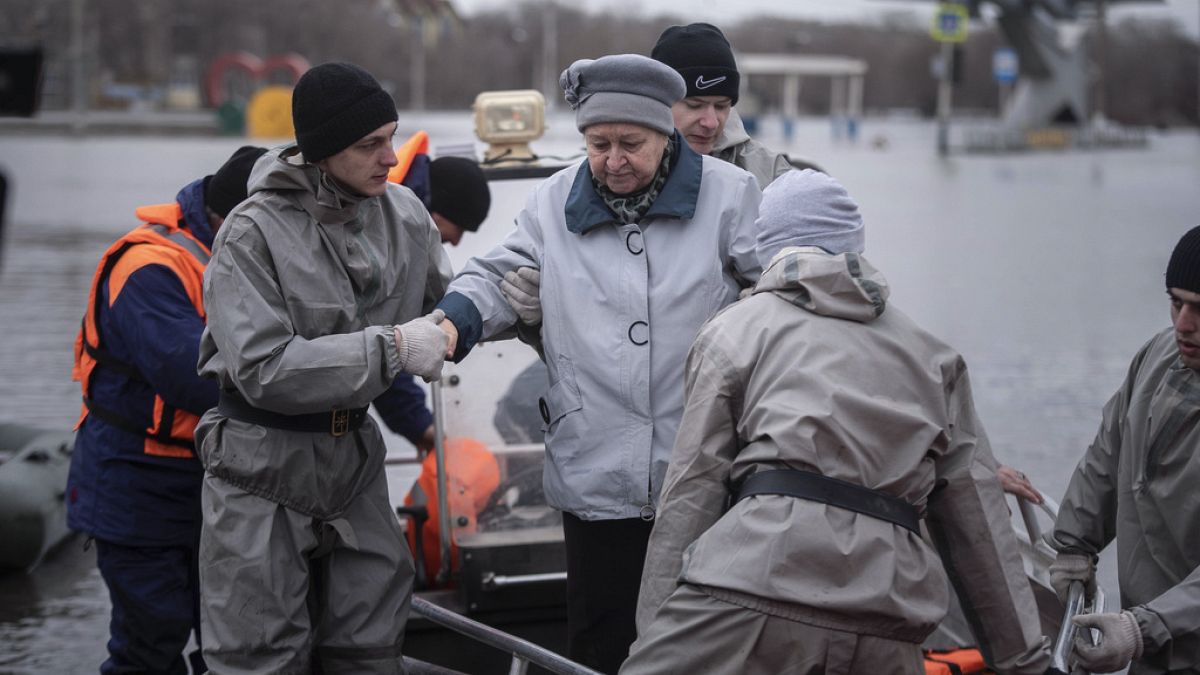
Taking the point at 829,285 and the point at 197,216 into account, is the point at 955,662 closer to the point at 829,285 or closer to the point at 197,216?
the point at 829,285

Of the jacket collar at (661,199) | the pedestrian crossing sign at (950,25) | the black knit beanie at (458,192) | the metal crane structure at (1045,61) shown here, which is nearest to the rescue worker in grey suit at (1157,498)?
the jacket collar at (661,199)

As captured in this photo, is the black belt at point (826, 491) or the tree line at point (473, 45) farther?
the tree line at point (473, 45)

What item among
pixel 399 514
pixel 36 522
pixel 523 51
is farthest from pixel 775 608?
pixel 523 51

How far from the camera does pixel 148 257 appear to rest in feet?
12.3

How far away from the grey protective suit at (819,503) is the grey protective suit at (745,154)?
4.93 feet

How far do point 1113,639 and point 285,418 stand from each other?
1.94 meters

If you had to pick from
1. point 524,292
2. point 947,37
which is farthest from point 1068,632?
point 947,37

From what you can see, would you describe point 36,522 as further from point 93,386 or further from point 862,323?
point 862,323

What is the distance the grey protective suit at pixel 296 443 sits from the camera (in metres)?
3.03

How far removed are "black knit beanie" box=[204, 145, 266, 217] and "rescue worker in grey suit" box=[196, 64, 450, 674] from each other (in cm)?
49

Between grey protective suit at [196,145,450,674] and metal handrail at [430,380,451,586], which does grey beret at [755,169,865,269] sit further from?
metal handrail at [430,380,451,586]

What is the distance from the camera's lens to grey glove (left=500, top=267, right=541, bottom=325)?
336cm

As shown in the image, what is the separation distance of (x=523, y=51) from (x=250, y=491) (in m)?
115

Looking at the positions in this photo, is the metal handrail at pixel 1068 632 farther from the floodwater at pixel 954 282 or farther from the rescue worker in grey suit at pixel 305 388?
the floodwater at pixel 954 282
